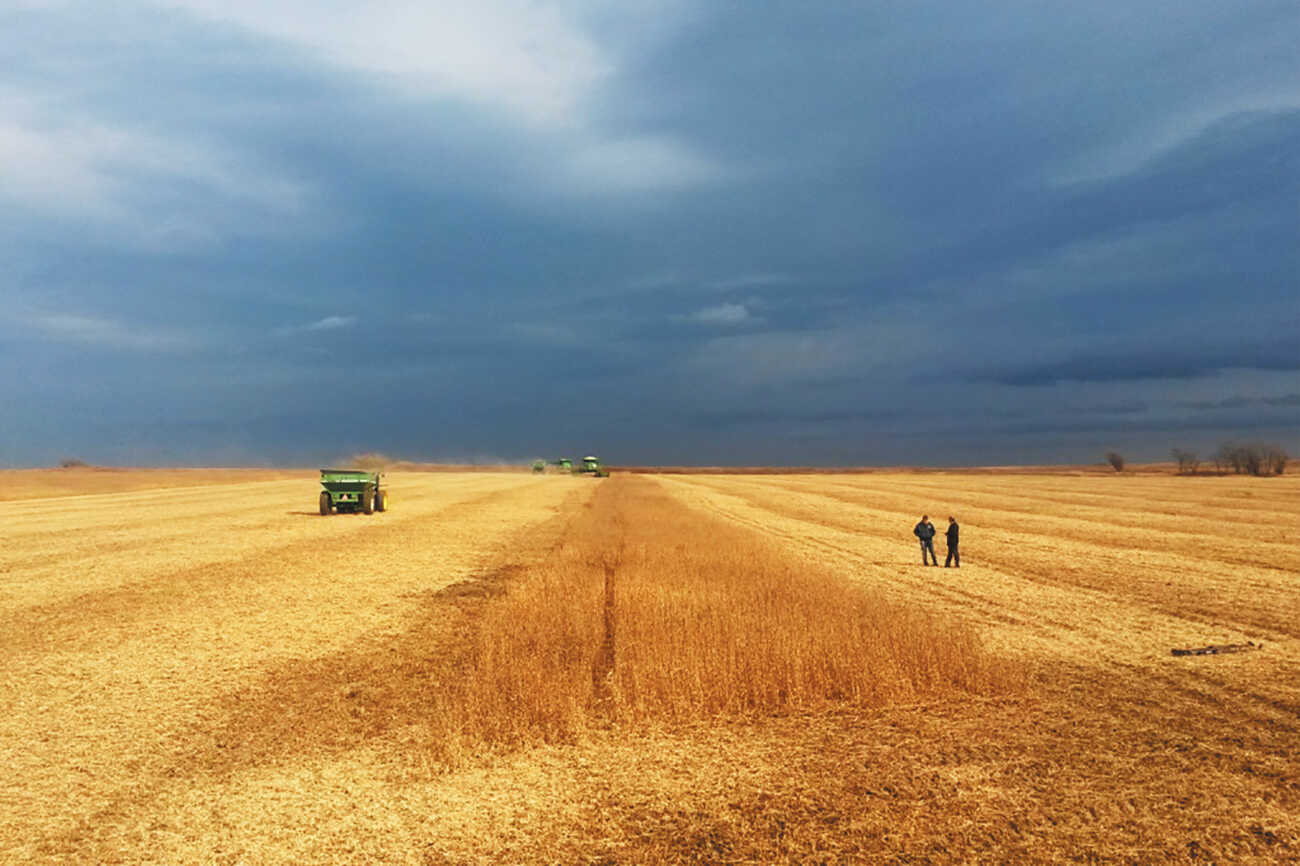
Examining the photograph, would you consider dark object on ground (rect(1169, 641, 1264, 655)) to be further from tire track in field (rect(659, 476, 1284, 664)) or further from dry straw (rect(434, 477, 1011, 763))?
dry straw (rect(434, 477, 1011, 763))

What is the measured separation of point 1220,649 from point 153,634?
18.6m

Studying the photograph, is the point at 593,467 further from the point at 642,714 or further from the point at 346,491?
the point at 642,714

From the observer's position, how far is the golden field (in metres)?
7.49

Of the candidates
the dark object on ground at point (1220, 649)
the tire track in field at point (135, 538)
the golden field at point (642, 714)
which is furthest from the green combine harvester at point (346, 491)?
the dark object on ground at point (1220, 649)

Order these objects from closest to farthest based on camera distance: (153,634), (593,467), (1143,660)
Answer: (1143,660) → (153,634) → (593,467)

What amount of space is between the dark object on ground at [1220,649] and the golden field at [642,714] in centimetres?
24

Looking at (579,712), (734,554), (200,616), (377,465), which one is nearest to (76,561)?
(200,616)

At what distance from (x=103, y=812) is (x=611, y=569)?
52.0 ft

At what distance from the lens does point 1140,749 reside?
30.8 ft

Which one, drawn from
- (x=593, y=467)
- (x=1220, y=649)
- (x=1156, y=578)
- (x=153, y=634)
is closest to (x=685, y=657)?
(x=1220, y=649)

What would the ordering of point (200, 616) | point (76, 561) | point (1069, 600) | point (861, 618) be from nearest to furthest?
point (861, 618) → point (200, 616) → point (1069, 600) → point (76, 561)

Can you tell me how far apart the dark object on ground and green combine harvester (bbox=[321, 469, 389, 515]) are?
3635cm

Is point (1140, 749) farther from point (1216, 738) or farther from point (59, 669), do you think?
point (59, 669)

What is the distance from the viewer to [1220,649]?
14.5 metres
